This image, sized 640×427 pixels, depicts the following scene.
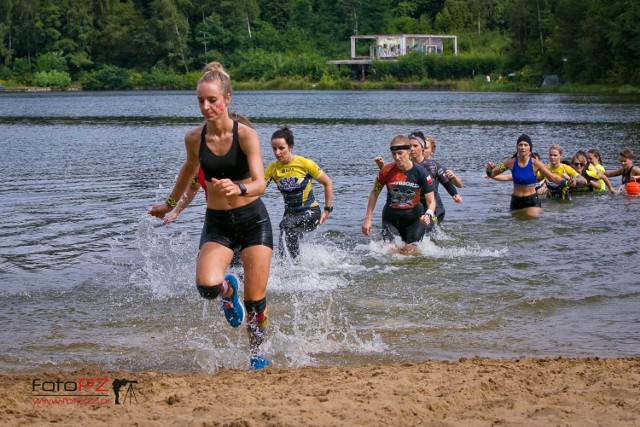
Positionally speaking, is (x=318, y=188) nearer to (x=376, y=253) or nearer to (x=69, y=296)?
(x=376, y=253)

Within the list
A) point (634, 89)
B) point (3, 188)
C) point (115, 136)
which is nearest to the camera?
point (3, 188)

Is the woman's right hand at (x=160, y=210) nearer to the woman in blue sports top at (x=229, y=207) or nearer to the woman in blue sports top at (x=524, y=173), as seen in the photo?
the woman in blue sports top at (x=229, y=207)

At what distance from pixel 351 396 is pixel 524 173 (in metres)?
9.77

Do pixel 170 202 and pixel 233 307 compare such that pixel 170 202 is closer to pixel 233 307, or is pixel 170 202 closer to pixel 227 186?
pixel 233 307

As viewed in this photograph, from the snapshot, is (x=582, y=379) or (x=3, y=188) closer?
(x=582, y=379)

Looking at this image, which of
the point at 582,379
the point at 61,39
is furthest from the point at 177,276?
the point at 61,39

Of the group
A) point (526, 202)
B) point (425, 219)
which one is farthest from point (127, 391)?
point (526, 202)

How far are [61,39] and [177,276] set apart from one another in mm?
120957

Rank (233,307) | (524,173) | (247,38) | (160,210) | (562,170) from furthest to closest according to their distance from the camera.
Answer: (247,38) < (562,170) < (524,173) < (160,210) < (233,307)

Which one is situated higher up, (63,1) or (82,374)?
(63,1)

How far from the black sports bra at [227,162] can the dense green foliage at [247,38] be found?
9741 cm

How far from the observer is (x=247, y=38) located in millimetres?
128625

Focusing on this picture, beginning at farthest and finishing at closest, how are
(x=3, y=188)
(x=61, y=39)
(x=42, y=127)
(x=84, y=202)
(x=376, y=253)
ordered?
1. (x=61, y=39)
2. (x=42, y=127)
3. (x=3, y=188)
4. (x=84, y=202)
5. (x=376, y=253)

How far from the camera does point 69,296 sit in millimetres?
10070
